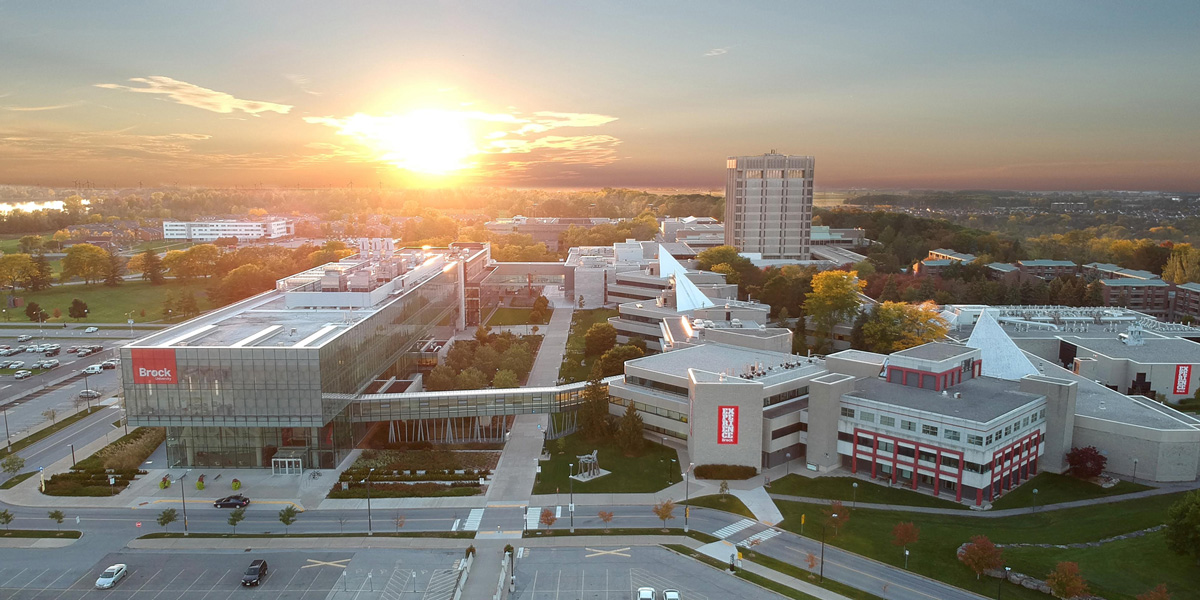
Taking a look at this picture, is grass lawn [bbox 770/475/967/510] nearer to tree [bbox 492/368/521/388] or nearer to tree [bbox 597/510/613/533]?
tree [bbox 597/510/613/533]

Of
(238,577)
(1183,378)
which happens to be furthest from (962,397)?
(238,577)

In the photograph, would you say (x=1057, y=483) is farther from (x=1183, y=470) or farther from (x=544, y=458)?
(x=544, y=458)

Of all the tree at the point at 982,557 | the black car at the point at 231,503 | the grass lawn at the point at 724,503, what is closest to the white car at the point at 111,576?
the black car at the point at 231,503

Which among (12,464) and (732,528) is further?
(12,464)

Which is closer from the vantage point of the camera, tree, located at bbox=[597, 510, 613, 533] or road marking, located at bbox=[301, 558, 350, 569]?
road marking, located at bbox=[301, 558, 350, 569]

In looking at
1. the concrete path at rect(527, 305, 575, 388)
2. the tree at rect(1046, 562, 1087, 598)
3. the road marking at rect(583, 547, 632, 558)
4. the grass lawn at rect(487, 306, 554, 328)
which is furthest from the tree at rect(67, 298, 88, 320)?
the tree at rect(1046, 562, 1087, 598)

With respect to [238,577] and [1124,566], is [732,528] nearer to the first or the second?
[1124,566]
